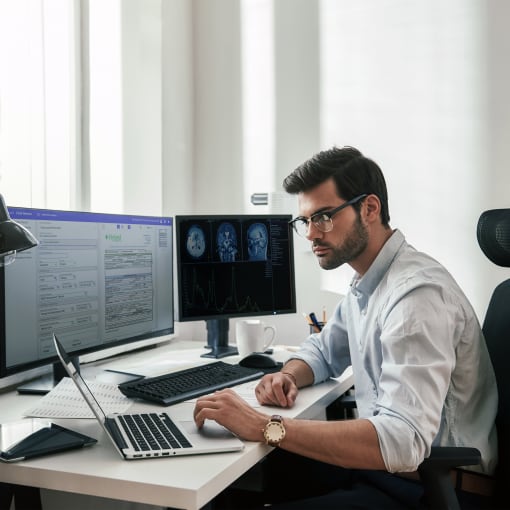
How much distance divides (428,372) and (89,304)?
882mm

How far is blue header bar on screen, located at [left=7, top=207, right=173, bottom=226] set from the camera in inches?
53.4

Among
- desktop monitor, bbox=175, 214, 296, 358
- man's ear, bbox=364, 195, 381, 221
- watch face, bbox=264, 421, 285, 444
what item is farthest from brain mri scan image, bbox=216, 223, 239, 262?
watch face, bbox=264, 421, 285, 444

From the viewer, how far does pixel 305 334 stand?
246 cm

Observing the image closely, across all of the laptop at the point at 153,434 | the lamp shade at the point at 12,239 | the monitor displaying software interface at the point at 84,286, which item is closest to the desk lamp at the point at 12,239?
the lamp shade at the point at 12,239

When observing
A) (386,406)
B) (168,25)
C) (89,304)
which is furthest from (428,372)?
(168,25)

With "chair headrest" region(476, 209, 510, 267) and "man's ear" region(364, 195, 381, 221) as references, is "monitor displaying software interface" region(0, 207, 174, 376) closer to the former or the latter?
"man's ear" region(364, 195, 381, 221)

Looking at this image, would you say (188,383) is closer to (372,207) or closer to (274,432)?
(274,432)

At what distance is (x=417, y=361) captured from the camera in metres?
1.13

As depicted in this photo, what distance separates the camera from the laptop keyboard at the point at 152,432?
1.06 meters

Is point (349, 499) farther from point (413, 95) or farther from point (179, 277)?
point (413, 95)

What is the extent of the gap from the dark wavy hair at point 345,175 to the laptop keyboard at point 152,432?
655 millimetres

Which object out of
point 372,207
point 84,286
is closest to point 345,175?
point 372,207

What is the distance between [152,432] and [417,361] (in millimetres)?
517

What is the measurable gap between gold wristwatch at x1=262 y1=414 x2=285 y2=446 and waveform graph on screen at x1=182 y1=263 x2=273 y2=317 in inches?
33.7
